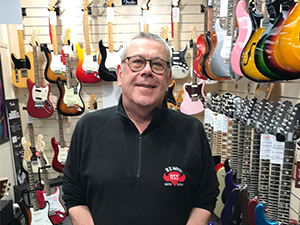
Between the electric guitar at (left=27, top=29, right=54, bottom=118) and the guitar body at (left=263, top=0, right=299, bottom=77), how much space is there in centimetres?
280

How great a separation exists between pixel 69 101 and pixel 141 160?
2264mm

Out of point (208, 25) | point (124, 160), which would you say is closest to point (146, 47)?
point (124, 160)

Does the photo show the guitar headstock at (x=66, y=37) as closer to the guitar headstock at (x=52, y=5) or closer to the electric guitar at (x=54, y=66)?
the electric guitar at (x=54, y=66)

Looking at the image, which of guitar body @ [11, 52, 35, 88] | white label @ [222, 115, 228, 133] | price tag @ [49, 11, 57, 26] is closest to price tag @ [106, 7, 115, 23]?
price tag @ [49, 11, 57, 26]

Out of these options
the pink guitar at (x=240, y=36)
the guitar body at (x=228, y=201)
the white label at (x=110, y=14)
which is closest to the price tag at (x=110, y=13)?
the white label at (x=110, y=14)

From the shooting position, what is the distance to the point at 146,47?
1.04 meters

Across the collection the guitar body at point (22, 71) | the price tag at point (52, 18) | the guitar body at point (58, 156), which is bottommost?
the guitar body at point (58, 156)

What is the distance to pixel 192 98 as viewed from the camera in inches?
120

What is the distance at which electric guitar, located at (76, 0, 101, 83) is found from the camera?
3.00m

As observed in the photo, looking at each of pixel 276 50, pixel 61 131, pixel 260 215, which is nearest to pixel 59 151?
pixel 61 131

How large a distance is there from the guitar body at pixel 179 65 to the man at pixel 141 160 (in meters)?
1.91

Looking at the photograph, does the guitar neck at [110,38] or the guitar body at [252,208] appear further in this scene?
the guitar neck at [110,38]

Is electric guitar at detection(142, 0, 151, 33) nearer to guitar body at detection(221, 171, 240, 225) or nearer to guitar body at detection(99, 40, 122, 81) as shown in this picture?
guitar body at detection(99, 40, 122, 81)

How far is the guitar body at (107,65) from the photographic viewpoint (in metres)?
2.96
